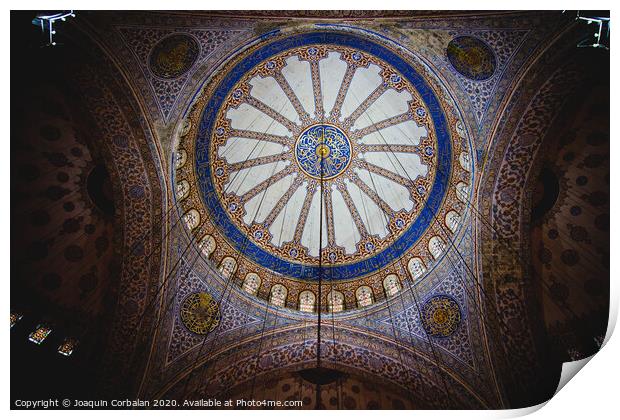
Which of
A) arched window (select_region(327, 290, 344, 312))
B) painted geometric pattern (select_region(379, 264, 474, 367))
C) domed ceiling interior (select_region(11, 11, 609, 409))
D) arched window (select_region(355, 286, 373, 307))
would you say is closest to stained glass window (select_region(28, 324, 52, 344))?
domed ceiling interior (select_region(11, 11, 609, 409))

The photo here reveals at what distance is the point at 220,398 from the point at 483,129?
6280 millimetres

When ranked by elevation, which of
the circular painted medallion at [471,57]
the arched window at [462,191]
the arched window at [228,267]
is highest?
the circular painted medallion at [471,57]

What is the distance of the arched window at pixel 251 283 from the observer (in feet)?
26.3

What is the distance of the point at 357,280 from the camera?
27.7 feet

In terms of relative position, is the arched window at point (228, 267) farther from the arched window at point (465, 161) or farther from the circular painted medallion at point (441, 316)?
the arched window at point (465, 161)

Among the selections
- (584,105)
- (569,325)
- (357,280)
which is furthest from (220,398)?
(584,105)

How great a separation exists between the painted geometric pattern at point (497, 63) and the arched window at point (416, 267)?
2.88 meters

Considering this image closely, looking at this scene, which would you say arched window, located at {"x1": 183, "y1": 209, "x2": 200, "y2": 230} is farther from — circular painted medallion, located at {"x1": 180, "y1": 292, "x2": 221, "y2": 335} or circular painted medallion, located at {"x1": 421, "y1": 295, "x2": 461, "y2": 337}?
circular painted medallion, located at {"x1": 421, "y1": 295, "x2": 461, "y2": 337}

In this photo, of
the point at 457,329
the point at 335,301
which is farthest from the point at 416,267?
the point at 335,301

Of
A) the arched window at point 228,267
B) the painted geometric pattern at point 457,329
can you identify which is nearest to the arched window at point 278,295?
the arched window at point 228,267

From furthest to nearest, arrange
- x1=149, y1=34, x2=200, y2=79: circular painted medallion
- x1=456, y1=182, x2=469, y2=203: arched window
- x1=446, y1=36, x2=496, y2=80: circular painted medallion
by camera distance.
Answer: x1=456, y1=182, x2=469, y2=203: arched window
x1=149, y1=34, x2=200, y2=79: circular painted medallion
x1=446, y1=36, x2=496, y2=80: circular painted medallion

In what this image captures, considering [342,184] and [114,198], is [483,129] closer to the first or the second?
[342,184]

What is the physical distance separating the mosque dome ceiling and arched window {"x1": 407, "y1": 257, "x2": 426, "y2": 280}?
23 millimetres

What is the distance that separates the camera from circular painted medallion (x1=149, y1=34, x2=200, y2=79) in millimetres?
5934
